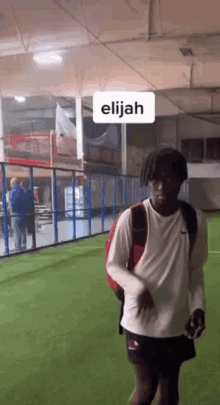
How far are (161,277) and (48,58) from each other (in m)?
12.2

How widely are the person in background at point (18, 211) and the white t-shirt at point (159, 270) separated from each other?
22.6 ft

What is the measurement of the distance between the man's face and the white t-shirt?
6cm

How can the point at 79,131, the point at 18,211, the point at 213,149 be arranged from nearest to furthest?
the point at 18,211, the point at 79,131, the point at 213,149

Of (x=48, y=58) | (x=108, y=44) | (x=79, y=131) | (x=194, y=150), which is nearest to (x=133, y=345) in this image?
(x=108, y=44)

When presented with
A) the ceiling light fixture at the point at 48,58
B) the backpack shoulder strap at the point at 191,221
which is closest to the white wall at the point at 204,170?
the ceiling light fixture at the point at 48,58

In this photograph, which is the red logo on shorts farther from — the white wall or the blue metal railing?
the white wall

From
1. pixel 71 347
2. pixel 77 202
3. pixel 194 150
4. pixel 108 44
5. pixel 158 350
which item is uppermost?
pixel 108 44

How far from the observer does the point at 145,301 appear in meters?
1.36

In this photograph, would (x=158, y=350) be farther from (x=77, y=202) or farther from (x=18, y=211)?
(x=77, y=202)

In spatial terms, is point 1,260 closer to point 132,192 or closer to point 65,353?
point 65,353

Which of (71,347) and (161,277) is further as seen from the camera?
(71,347)

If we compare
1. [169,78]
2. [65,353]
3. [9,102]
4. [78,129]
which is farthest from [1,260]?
[9,102]

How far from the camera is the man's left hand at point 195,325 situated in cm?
141

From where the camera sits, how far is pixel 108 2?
8.52 metres
